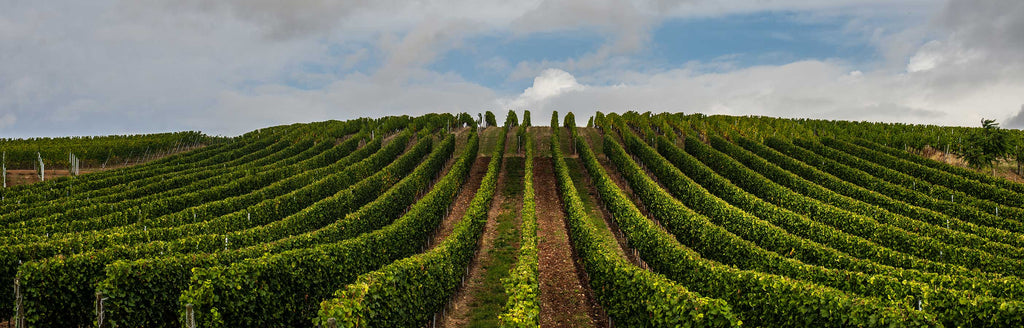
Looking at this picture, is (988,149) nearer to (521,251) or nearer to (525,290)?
(521,251)

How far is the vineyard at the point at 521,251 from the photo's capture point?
16516mm

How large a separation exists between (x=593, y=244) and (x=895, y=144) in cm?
6274

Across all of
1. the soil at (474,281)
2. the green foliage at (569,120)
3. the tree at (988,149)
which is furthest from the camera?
the green foliage at (569,120)

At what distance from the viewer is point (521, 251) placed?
22.2 metres

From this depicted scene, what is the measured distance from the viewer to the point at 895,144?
227 feet

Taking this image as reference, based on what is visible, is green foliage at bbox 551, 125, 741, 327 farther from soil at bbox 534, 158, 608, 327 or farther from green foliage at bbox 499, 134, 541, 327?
green foliage at bbox 499, 134, 541, 327

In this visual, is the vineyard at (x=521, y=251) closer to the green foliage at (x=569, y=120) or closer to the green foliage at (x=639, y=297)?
the green foliage at (x=639, y=297)

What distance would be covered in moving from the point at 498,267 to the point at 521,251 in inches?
240

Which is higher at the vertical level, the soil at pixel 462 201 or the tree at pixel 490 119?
the tree at pixel 490 119

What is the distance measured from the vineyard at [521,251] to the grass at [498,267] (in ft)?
0.44

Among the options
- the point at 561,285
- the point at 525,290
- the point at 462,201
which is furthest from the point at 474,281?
the point at 462,201

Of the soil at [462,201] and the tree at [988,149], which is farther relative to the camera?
the tree at [988,149]

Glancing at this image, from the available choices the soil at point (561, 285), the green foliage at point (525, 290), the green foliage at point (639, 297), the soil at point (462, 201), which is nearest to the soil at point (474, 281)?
the soil at point (462, 201)

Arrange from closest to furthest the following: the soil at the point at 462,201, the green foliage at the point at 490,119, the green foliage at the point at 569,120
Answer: the soil at the point at 462,201 < the green foliage at the point at 569,120 < the green foliage at the point at 490,119
